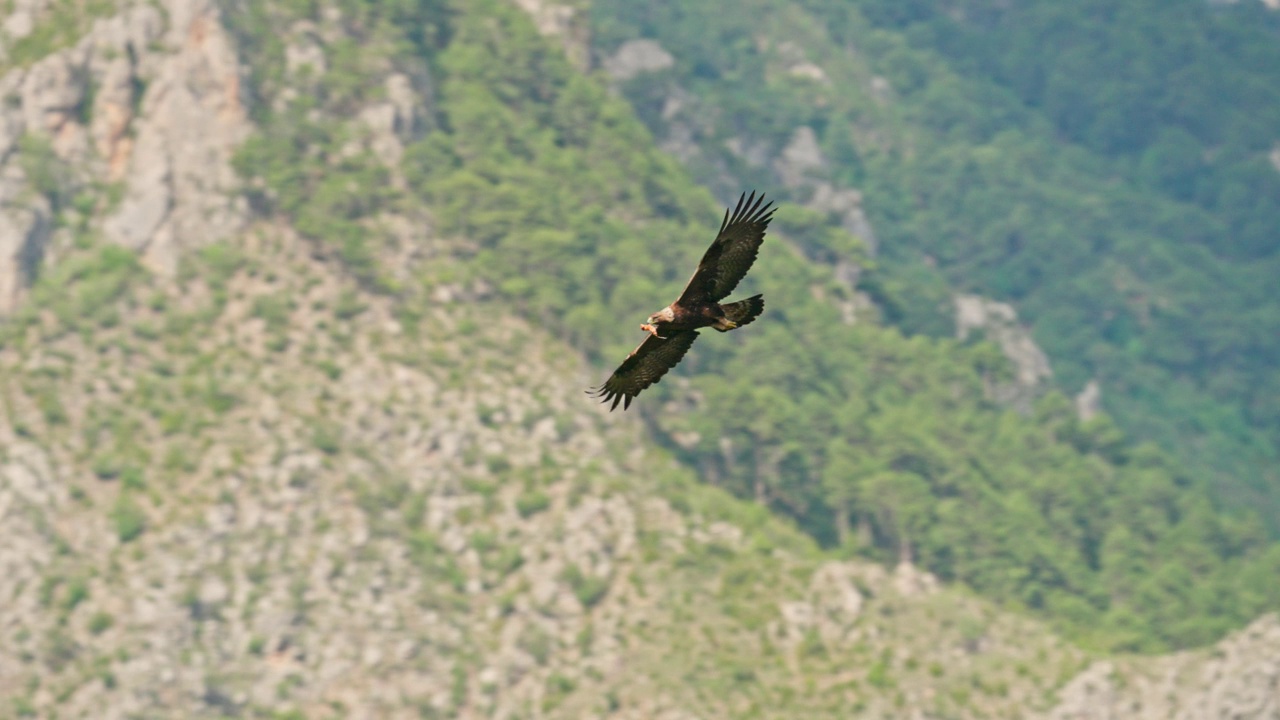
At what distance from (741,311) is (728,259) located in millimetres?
1210

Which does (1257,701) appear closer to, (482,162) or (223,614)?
(223,614)

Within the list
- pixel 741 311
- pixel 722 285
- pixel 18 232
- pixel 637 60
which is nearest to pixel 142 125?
pixel 18 232

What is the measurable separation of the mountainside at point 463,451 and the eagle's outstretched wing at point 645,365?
5624 cm

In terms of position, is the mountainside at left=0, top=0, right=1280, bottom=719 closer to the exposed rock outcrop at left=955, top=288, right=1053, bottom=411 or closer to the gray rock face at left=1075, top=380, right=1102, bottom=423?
the exposed rock outcrop at left=955, top=288, right=1053, bottom=411

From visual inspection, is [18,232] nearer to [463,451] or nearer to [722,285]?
[463,451]

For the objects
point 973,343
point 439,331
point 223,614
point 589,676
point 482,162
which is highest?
point 973,343

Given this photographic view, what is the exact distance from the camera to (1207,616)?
5866 inches

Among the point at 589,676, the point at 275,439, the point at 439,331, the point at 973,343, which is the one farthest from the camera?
the point at 973,343

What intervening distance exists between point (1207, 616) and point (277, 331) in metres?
58.0

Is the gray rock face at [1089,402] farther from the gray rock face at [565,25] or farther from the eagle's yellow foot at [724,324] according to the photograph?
the eagle's yellow foot at [724,324]

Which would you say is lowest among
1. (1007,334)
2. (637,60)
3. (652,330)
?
(652,330)

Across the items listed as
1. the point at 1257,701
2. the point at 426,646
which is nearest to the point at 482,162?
the point at 426,646

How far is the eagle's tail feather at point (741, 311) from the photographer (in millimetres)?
48875

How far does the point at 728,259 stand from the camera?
49969 mm
